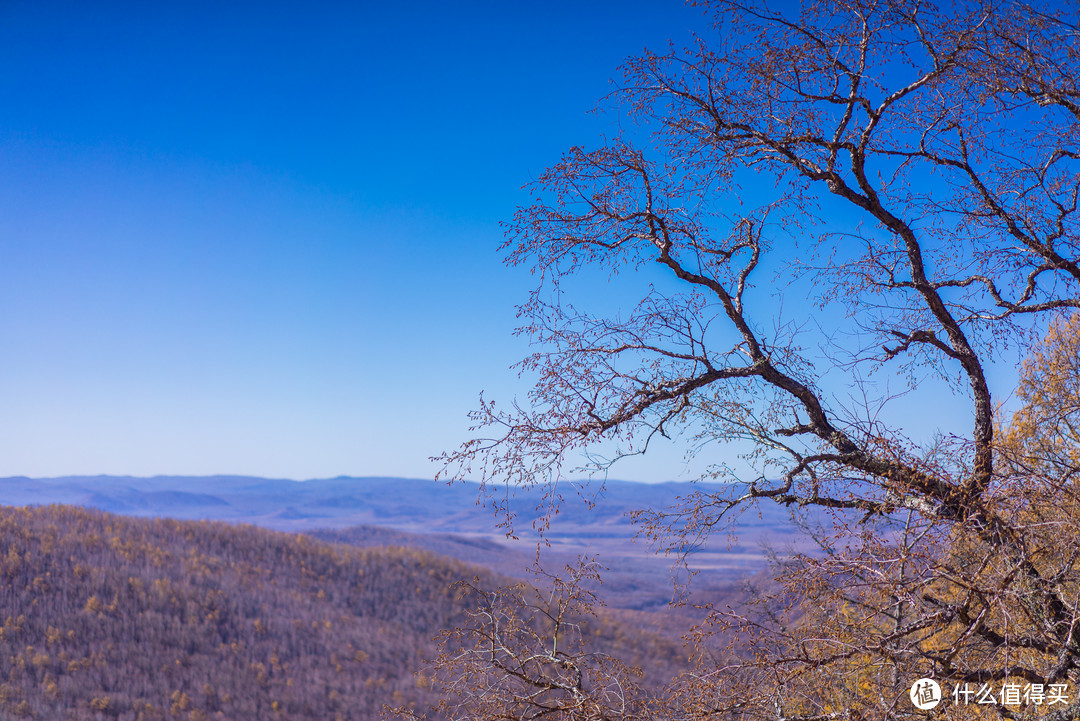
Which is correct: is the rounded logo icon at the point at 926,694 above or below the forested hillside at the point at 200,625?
above

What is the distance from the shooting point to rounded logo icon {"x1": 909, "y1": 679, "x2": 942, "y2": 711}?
5.43 meters

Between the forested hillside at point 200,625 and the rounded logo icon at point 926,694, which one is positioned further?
the forested hillside at point 200,625

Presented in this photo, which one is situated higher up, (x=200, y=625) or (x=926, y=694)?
(x=926, y=694)

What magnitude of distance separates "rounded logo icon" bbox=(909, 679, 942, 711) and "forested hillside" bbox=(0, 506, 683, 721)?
86.0 ft

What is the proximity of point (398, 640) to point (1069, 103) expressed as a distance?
49.6m

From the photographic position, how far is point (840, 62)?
24.5ft

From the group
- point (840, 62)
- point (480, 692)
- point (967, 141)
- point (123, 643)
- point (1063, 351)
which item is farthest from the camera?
point (123, 643)

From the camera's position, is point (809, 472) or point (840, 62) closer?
point (809, 472)

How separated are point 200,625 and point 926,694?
141 ft

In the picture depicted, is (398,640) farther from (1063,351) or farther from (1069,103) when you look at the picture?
(1069,103)

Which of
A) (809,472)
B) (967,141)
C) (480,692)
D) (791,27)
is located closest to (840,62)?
(791,27)

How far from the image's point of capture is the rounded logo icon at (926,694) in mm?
5434

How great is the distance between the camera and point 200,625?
134 ft

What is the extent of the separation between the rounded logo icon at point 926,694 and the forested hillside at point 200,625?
26219 millimetres
